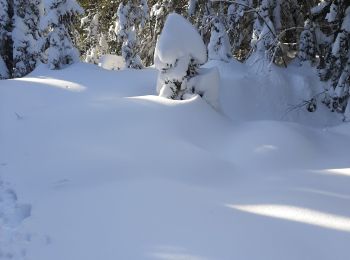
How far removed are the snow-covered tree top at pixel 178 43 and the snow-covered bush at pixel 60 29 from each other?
604cm

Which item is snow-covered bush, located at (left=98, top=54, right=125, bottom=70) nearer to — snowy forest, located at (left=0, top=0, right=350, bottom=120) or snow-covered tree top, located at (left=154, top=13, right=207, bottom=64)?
snowy forest, located at (left=0, top=0, right=350, bottom=120)

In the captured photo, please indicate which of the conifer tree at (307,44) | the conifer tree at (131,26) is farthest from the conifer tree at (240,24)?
the conifer tree at (131,26)

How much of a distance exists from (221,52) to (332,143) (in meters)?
5.06

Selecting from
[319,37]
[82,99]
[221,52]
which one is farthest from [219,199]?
[319,37]

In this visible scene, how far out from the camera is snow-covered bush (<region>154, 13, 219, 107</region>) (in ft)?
27.1

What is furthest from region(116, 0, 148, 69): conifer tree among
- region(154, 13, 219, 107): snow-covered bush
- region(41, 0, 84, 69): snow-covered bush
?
region(154, 13, 219, 107): snow-covered bush

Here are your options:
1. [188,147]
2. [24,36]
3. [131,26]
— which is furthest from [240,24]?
[24,36]

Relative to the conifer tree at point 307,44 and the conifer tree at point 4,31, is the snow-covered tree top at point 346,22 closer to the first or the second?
the conifer tree at point 307,44

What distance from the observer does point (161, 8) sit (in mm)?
14062

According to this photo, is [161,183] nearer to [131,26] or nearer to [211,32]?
[211,32]

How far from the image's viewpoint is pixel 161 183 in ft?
17.7

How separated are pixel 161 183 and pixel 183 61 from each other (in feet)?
11.5

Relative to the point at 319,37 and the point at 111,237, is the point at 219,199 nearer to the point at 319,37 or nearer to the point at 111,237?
the point at 111,237

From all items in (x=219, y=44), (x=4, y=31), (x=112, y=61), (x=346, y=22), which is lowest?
(x=112, y=61)
